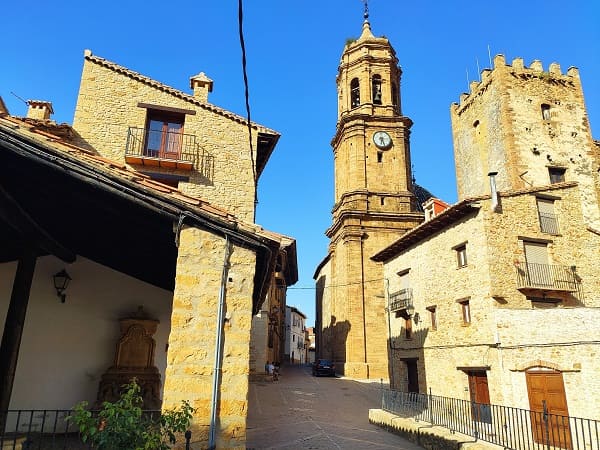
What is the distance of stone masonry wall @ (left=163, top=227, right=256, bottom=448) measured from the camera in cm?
474

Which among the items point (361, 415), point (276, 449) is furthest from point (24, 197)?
point (361, 415)

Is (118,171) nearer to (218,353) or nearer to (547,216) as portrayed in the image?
(218,353)

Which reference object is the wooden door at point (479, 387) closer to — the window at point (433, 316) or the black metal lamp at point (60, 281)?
Result: the window at point (433, 316)

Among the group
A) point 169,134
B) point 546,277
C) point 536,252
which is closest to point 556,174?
point 536,252

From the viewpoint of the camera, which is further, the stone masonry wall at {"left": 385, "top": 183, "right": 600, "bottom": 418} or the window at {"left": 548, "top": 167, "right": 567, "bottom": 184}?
the window at {"left": 548, "top": 167, "right": 567, "bottom": 184}

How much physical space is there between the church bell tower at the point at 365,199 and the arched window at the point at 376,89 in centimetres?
9

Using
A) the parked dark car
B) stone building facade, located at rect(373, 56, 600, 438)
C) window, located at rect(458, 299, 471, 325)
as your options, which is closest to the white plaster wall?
stone building facade, located at rect(373, 56, 600, 438)

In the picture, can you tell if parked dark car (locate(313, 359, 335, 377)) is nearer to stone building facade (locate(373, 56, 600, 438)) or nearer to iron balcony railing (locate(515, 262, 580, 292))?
stone building facade (locate(373, 56, 600, 438))

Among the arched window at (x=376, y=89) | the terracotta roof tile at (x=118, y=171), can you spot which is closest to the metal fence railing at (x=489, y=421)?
the terracotta roof tile at (x=118, y=171)

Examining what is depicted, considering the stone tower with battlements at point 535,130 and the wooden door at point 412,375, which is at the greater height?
the stone tower with battlements at point 535,130

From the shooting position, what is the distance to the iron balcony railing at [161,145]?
1532 centimetres

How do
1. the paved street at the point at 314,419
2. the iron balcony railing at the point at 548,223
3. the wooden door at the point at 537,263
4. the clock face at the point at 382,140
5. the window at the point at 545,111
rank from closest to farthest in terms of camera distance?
the paved street at the point at 314,419 < the wooden door at the point at 537,263 < the iron balcony railing at the point at 548,223 < the window at the point at 545,111 < the clock face at the point at 382,140

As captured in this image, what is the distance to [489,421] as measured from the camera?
1146cm

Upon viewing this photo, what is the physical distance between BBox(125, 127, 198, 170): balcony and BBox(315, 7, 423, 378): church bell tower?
57.9ft
